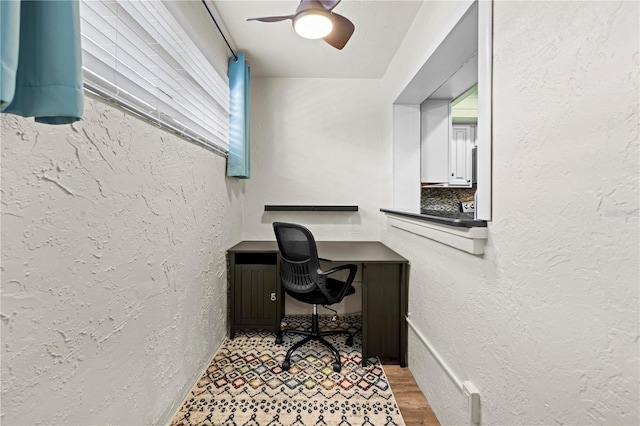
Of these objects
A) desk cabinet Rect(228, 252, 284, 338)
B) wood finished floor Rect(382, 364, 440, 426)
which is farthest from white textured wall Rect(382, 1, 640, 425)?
desk cabinet Rect(228, 252, 284, 338)

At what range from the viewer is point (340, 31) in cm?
165

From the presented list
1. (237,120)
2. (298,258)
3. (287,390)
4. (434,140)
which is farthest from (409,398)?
(237,120)

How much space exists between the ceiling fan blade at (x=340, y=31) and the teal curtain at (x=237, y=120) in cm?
96

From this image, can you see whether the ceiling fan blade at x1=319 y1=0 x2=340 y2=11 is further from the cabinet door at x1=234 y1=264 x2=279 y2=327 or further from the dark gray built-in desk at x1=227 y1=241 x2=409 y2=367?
the cabinet door at x1=234 y1=264 x2=279 y2=327

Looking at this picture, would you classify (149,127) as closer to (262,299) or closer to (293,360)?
(262,299)

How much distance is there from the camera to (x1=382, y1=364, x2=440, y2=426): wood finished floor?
61.0 inches

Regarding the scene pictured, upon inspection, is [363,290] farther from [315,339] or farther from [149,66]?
[149,66]

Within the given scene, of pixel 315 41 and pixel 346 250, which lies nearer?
pixel 315 41

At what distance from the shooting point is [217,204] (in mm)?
2152

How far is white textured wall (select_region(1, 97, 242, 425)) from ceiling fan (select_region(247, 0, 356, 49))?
2.92 feet

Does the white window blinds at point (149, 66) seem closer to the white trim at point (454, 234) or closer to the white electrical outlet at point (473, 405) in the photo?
the white trim at point (454, 234)

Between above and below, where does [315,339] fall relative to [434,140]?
below

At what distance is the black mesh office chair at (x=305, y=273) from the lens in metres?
1.99

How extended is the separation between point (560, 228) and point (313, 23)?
4.67 ft
